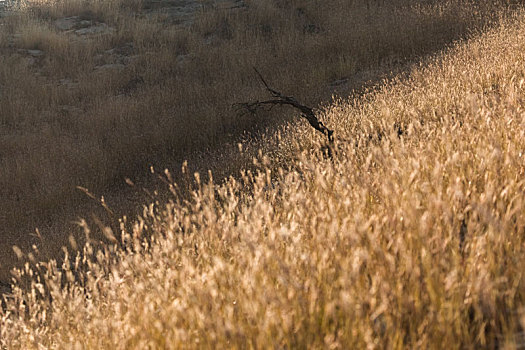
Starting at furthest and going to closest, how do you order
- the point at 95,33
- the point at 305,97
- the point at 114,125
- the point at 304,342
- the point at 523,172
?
the point at 95,33, the point at 114,125, the point at 305,97, the point at 523,172, the point at 304,342

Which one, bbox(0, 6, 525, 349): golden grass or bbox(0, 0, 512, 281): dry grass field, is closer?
bbox(0, 6, 525, 349): golden grass

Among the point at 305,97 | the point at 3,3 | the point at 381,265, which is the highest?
the point at 3,3

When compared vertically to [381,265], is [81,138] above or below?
below

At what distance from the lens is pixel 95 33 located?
12430 millimetres

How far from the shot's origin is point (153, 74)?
34.7 ft

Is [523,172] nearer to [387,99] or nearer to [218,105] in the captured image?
[387,99]

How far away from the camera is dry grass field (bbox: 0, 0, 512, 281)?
7.34 metres

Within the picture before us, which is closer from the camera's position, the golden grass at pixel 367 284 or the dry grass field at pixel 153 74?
the golden grass at pixel 367 284

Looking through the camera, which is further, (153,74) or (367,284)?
(153,74)

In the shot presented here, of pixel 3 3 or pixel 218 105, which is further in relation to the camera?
pixel 3 3

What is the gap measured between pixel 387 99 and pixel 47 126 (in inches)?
222

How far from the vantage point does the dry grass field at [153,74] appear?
7.34m

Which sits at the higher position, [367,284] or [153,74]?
[367,284]

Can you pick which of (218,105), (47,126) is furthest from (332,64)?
(47,126)
